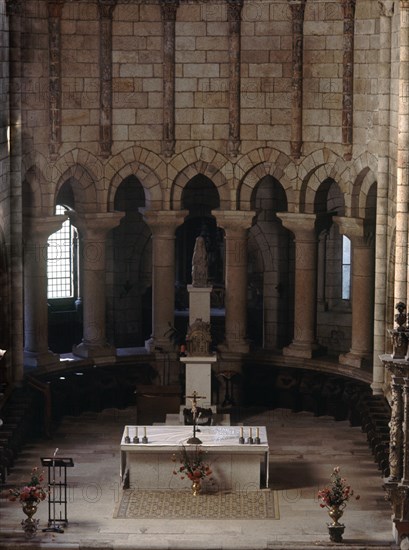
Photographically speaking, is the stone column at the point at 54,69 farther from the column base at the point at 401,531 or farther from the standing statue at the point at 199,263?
the column base at the point at 401,531

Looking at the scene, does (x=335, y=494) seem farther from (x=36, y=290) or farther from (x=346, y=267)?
(x=346, y=267)

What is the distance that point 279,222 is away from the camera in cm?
4122

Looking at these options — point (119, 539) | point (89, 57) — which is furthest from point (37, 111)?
point (119, 539)

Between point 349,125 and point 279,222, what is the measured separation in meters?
3.64

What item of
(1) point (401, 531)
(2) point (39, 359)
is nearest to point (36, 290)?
(2) point (39, 359)

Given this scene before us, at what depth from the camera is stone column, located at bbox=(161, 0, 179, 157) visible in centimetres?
3912

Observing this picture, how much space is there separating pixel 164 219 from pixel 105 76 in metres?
3.17

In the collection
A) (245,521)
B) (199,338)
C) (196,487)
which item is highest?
(199,338)

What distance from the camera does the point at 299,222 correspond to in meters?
39.3

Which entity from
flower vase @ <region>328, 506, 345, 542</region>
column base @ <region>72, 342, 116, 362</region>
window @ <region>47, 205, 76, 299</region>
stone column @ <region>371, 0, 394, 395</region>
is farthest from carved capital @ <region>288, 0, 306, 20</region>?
flower vase @ <region>328, 506, 345, 542</region>

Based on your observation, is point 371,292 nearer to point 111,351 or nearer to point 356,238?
point 356,238

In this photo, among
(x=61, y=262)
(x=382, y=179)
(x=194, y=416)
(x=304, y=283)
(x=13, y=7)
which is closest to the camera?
(x=194, y=416)

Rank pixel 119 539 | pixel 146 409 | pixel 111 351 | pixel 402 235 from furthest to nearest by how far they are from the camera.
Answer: pixel 111 351 < pixel 146 409 < pixel 402 235 < pixel 119 539

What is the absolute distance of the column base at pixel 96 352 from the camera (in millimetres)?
39719
